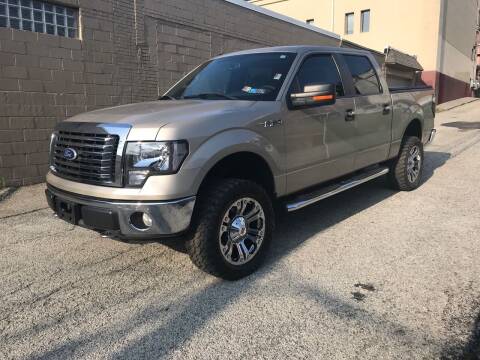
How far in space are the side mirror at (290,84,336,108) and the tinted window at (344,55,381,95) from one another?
126 cm

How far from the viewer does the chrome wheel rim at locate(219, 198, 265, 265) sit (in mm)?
3516

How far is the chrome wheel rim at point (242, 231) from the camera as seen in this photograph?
3516 mm

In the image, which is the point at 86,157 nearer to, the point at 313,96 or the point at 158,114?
the point at 158,114

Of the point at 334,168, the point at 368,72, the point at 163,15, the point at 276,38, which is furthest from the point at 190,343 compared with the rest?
the point at 276,38

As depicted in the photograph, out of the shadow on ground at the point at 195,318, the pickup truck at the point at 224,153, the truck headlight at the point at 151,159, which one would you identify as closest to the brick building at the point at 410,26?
the pickup truck at the point at 224,153

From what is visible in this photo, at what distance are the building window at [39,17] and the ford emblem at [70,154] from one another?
4044 millimetres

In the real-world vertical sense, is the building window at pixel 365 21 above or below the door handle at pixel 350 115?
above

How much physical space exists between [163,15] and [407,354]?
8.16 m

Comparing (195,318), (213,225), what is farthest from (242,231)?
(195,318)

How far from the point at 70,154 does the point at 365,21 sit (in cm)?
3065

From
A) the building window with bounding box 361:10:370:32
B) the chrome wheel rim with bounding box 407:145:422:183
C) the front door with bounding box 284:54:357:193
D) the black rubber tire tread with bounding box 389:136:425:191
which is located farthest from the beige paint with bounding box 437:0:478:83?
the front door with bounding box 284:54:357:193

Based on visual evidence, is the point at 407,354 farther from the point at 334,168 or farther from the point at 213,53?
the point at 213,53

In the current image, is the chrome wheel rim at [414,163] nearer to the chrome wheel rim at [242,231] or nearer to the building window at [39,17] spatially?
the chrome wheel rim at [242,231]

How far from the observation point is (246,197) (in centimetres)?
358
